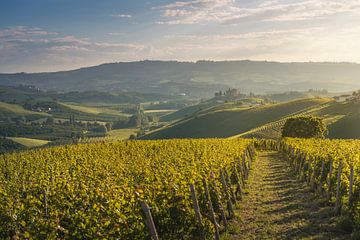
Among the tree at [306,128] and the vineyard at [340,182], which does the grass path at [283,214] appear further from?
the tree at [306,128]

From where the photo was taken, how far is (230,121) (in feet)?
Result: 543

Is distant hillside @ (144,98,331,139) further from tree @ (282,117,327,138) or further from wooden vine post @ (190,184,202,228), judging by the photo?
wooden vine post @ (190,184,202,228)

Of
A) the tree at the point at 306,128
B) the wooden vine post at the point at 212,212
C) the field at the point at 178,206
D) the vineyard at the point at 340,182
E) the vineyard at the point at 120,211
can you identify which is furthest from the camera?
the tree at the point at 306,128

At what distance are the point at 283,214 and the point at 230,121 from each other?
149 m

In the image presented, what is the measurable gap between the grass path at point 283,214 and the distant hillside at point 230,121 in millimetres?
125894

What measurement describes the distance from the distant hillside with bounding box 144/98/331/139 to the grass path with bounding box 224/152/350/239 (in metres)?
126

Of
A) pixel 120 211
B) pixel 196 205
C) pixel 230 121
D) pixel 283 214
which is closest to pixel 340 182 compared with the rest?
pixel 283 214

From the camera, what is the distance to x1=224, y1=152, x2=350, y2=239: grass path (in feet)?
49.2

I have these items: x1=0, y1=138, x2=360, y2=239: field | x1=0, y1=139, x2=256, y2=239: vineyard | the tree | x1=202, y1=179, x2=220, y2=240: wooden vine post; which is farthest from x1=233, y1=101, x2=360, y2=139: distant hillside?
x1=202, y1=179, x2=220, y2=240: wooden vine post

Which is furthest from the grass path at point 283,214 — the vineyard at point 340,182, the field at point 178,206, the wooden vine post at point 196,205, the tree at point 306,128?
the tree at point 306,128

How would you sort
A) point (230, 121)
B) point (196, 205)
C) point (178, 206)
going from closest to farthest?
point (196, 205) < point (178, 206) < point (230, 121)

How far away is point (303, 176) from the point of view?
28.5m

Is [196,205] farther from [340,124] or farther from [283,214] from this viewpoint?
[340,124]

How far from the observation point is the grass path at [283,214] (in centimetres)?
1501
